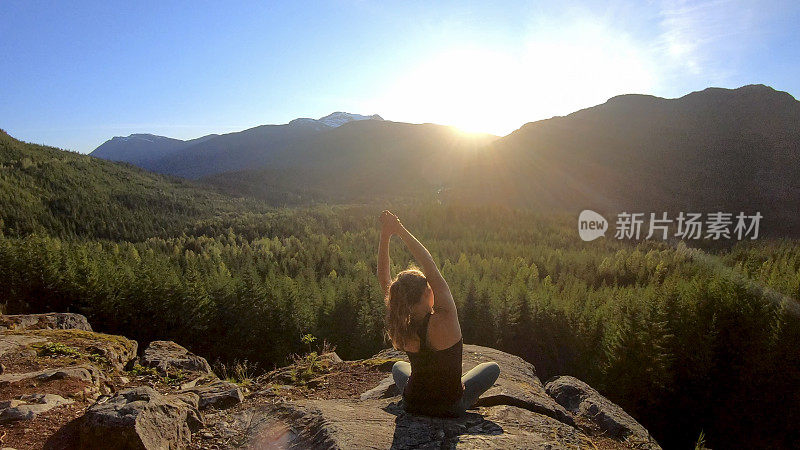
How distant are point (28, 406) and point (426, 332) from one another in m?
3.30

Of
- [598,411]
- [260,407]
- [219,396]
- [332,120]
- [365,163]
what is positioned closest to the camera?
[260,407]

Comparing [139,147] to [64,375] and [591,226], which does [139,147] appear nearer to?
[591,226]

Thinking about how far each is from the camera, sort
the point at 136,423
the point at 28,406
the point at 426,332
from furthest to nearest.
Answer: the point at 28,406 → the point at 426,332 → the point at 136,423

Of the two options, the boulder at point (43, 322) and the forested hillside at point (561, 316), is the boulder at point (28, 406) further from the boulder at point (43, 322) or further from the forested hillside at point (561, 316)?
the forested hillside at point (561, 316)

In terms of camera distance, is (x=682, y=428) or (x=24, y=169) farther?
(x=24, y=169)

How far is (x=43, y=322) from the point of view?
20.7 feet

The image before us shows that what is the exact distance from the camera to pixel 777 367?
657 cm

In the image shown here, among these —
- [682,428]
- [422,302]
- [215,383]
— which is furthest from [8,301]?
[682,428]

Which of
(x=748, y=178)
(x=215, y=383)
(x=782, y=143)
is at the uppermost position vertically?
(x=782, y=143)

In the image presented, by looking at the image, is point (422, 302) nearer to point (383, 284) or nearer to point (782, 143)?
point (383, 284)

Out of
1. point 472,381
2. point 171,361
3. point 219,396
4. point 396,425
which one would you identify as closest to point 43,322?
point 171,361

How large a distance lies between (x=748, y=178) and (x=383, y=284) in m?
49.7

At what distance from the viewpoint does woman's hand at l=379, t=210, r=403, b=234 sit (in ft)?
10.2

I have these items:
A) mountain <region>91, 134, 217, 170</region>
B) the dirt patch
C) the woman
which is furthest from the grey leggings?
mountain <region>91, 134, 217, 170</region>
